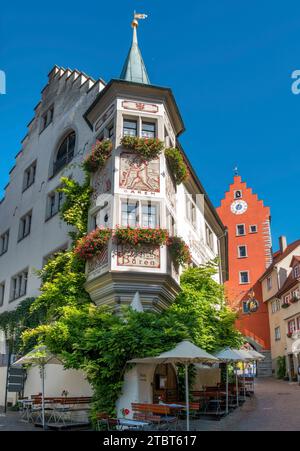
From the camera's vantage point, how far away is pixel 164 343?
560 inches

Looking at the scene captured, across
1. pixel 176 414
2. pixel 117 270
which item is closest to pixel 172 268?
pixel 117 270

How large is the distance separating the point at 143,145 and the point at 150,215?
2.79m

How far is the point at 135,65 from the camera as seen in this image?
70.2 ft

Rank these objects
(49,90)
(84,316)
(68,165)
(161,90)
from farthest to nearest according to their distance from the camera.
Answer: (49,90), (68,165), (161,90), (84,316)

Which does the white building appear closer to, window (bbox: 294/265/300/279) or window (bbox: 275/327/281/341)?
window (bbox: 294/265/300/279)

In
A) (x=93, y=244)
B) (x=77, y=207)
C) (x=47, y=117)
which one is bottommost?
(x=93, y=244)

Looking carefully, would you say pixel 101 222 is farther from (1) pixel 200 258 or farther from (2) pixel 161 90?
(1) pixel 200 258

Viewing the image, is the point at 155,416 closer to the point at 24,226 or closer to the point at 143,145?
the point at 143,145

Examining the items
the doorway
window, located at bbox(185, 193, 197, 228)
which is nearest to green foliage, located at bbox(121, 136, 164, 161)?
window, located at bbox(185, 193, 197, 228)

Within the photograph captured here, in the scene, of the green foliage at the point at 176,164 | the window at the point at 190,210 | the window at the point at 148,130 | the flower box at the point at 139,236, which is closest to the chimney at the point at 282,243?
the window at the point at 190,210

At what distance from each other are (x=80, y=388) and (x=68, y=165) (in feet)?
35.3


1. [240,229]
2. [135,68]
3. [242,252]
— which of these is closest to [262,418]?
[135,68]

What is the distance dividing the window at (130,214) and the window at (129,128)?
313cm

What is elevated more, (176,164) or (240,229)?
(240,229)
